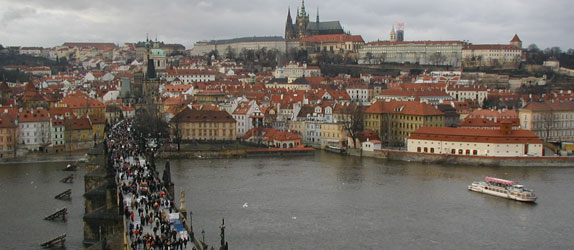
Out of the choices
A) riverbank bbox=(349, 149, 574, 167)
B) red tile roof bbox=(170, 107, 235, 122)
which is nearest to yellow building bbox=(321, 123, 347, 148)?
riverbank bbox=(349, 149, 574, 167)

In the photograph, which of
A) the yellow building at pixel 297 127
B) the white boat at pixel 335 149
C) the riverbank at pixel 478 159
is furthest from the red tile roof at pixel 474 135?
the yellow building at pixel 297 127

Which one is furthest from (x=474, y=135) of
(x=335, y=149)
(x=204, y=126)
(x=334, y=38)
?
(x=334, y=38)

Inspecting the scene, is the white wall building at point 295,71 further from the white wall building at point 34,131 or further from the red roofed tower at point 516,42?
the white wall building at point 34,131

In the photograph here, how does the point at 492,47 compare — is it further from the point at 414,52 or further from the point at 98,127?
the point at 98,127

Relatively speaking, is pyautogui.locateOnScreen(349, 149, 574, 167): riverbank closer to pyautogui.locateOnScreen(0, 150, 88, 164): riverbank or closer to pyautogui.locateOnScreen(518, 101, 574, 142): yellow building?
pyautogui.locateOnScreen(518, 101, 574, 142): yellow building

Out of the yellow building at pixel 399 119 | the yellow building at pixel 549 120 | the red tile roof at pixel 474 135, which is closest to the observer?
the red tile roof at pixel 474 135

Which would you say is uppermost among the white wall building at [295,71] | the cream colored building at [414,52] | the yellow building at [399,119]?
the cream colored building at [414,52]
